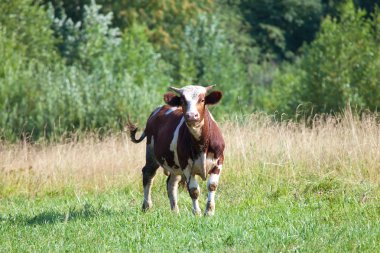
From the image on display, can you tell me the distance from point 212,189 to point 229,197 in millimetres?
2180

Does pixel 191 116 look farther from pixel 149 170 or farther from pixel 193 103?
pixel 149 170

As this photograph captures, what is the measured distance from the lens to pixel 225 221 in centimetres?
1146

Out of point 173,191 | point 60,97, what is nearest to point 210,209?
point 173,191

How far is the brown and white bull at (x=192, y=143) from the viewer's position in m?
12.2

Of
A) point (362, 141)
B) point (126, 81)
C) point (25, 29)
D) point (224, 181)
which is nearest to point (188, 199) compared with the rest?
point (224, 181)

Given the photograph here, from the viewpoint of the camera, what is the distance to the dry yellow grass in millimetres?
15727

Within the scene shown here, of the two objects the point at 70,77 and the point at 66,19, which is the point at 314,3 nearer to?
the point at 66,19

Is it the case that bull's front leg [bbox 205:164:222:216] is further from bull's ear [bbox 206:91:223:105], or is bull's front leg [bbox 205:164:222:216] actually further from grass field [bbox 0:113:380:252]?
bull's ear [bbox 206:91:223:105]

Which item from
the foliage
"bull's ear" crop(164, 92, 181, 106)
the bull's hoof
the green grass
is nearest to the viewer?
the green grass

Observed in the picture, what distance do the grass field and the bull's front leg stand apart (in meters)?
0.29

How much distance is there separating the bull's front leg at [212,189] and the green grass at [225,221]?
7.4 inches

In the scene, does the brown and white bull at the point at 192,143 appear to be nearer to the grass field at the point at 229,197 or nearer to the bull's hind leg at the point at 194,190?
the bull's hind leg at the point at 194,190

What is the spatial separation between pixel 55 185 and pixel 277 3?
164ft

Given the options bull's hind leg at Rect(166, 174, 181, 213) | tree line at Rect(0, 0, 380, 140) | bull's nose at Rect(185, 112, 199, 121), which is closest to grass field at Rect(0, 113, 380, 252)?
bull's hind leg at Rect(166, 174, 181, 213)
